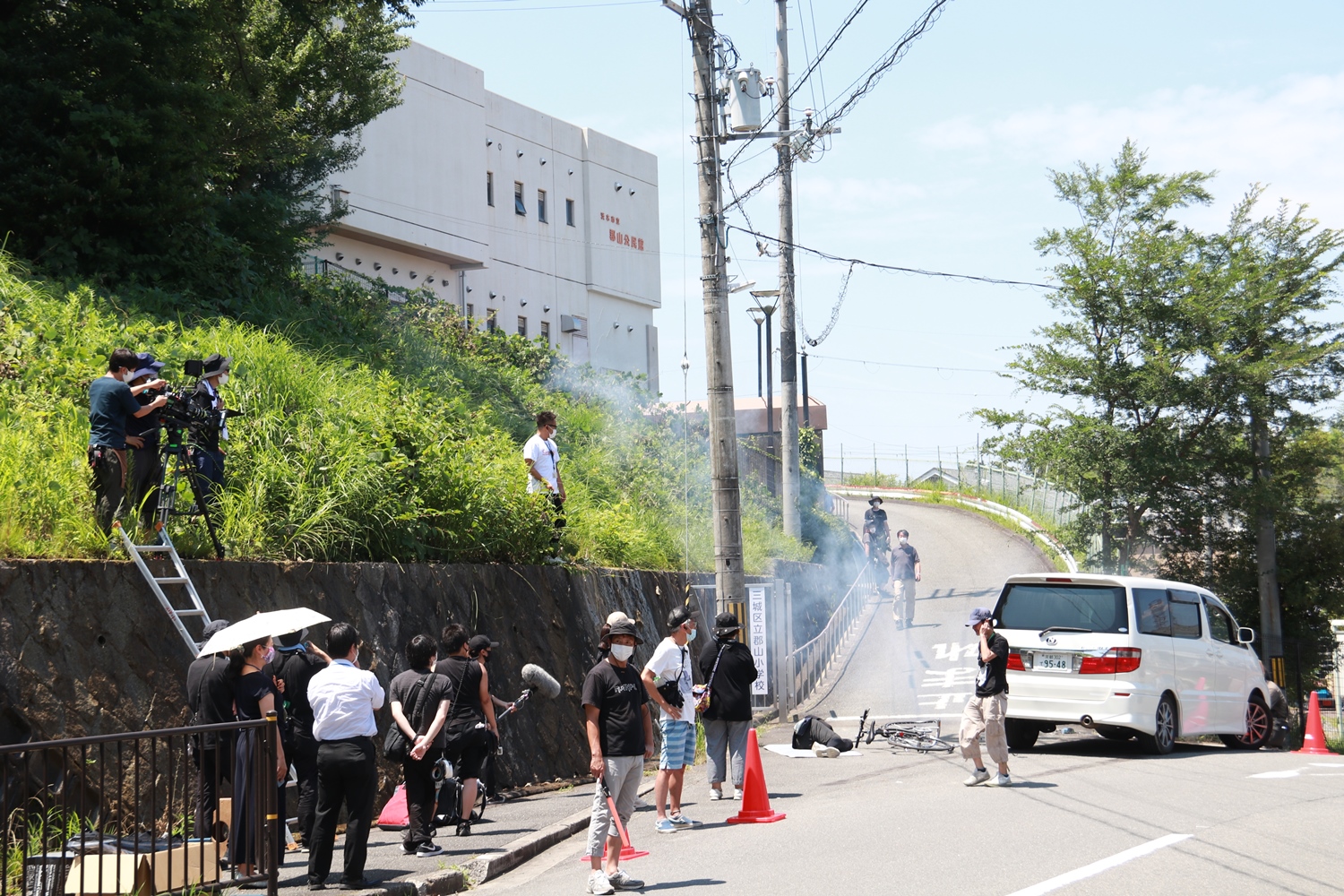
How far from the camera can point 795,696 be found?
2000 centimetres

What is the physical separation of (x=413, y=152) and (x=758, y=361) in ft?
50.8

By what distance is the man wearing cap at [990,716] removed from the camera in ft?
38.8

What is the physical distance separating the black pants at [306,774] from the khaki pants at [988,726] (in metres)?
6.19

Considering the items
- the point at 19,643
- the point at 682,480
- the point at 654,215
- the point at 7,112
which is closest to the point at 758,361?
the point at 654,215

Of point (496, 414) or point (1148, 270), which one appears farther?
point (1148, 270)

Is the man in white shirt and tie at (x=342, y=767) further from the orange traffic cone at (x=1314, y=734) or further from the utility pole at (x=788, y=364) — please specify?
the utility pole at (x=788, y=364)

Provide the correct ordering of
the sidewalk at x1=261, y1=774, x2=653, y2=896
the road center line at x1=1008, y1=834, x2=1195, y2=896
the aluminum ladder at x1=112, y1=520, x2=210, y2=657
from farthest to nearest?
1. the aluminum ladder at x1=112, y1=520, x2=210, y2=657
2. the sidewalk at x1=261, y1=774, x2=653, y2=896
3. the road center line at x1=1008, y1=834, x2=1195, y2=896

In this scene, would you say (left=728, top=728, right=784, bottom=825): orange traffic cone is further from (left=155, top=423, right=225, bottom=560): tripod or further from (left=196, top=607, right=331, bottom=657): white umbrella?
(left=155, top=423, right=225, bottom=560): tripod

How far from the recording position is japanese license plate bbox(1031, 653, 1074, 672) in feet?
45.7

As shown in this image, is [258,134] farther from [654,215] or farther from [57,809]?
[654,215]

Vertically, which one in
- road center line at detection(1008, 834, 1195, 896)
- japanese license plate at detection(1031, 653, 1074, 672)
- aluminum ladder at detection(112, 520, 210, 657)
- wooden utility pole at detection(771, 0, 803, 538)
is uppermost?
wooden utility pole at detection(771, 0, 803, 538)

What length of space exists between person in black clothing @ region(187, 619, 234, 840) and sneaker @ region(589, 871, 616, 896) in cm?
231

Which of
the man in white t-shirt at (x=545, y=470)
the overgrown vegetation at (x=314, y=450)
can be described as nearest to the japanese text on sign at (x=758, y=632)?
the overgrown vegetation at (x=314, y=450)

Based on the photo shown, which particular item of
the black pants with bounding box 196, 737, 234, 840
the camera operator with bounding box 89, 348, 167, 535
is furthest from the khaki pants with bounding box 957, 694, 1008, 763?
the camera operator with bounding box 89, 348, 167, 535
